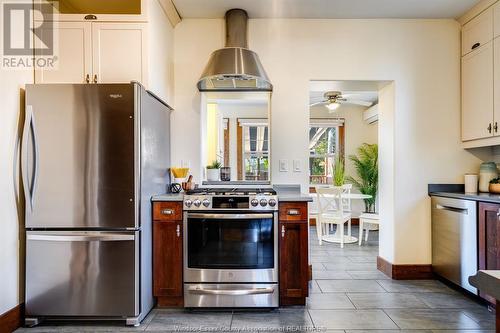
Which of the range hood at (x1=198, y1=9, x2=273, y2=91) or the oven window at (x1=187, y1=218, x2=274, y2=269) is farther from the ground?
the range hood at (x1=198, y1=9, x2=273, y2=91)

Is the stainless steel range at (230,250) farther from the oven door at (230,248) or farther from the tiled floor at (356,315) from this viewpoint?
the tiled floor at (356,315)

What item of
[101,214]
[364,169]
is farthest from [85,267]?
[364,169]

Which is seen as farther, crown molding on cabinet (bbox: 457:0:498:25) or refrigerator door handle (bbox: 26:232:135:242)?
crown molding on cabinet (bbox: 457:0:498:25)

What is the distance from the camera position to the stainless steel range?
2502 millimetres

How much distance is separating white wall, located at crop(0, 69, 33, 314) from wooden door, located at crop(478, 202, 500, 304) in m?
3.60

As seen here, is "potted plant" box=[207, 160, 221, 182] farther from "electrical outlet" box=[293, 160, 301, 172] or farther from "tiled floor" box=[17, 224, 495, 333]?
"tiled floor" box=[17, 224, 495, 333]

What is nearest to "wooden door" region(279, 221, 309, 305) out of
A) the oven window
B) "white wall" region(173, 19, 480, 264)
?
→ the oven window

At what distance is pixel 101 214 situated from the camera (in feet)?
7.48

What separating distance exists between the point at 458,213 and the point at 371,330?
1402mm

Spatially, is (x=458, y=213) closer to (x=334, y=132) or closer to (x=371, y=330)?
(x=371, y=330)

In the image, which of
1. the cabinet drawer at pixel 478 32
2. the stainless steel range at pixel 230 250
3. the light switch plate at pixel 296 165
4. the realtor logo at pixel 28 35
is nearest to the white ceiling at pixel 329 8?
the cabinet drawer at pixel 478 32

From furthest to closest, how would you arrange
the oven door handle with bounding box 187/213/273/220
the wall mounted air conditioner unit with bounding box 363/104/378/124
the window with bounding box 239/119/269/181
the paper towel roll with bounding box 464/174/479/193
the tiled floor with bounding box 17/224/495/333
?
the wall mounted air conditioner unit with bounding box 363/104/378/124, the window with bounding box 239/119/269/181, the paper towel roll with bounding box 464/174/479/193, the oven door handle with bounding box 187/213/273/220, the tiled floor with bounding box 17/224/495/333

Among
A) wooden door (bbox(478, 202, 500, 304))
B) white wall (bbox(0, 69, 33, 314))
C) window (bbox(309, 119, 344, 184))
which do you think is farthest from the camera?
window (bbox(309, 119, 344, 184))

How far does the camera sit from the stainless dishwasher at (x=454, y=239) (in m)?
2.65
